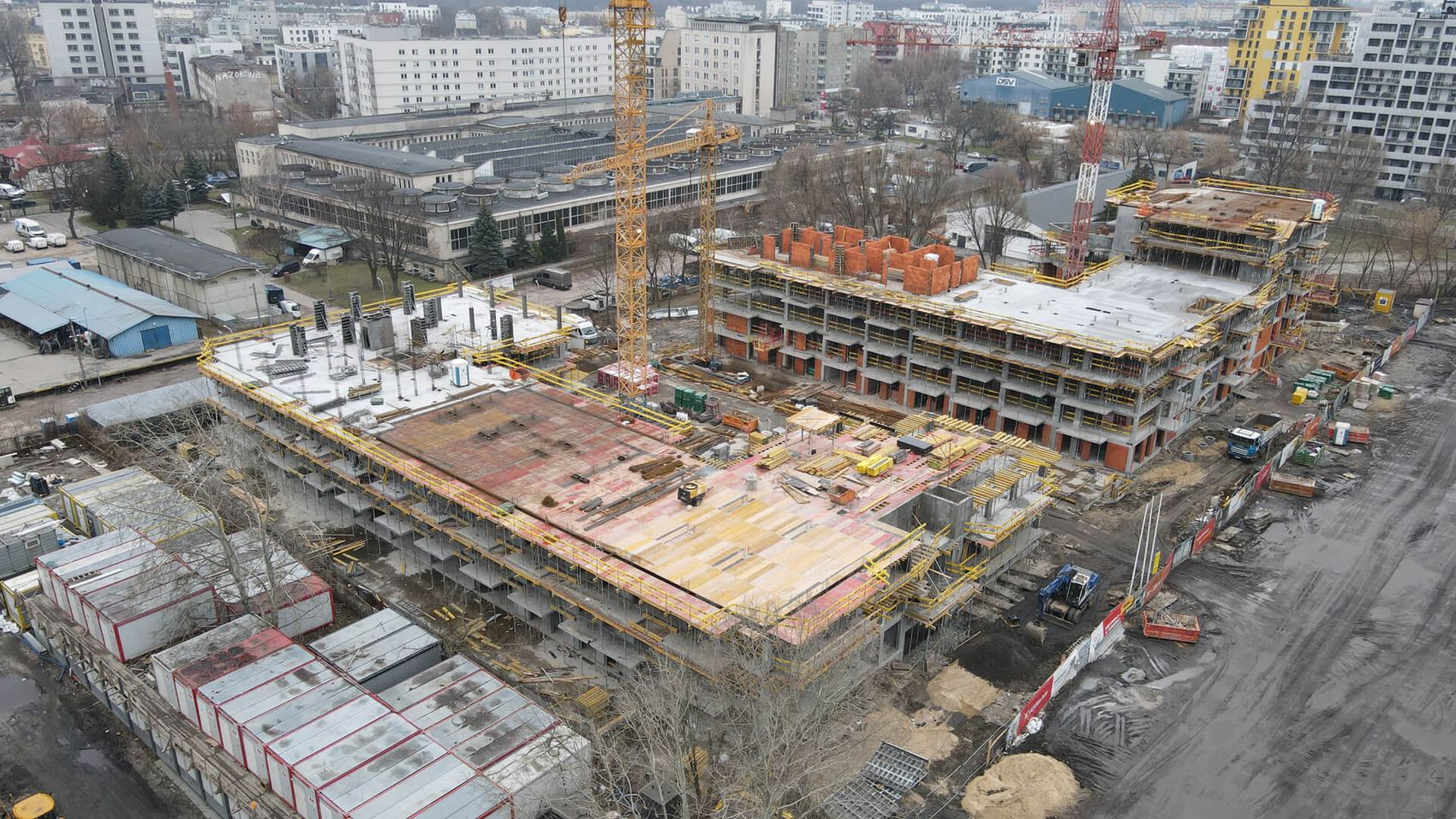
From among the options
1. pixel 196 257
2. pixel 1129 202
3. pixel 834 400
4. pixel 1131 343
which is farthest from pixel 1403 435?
→ pixel 196 257

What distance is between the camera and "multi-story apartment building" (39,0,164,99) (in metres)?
154

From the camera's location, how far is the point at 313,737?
28.1 meters

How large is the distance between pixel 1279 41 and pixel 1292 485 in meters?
114

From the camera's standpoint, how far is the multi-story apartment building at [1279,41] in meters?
132

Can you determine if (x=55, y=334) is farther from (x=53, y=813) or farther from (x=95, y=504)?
(x=53, y=813)

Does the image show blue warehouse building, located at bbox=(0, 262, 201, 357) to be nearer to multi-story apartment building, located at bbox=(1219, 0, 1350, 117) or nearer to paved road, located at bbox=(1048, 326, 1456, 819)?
paved road, located at bbox=(1048, 326, 1456, 819)

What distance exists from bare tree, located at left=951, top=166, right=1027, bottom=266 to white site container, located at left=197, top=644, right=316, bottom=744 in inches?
2386

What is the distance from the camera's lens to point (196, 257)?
6944 centimetres

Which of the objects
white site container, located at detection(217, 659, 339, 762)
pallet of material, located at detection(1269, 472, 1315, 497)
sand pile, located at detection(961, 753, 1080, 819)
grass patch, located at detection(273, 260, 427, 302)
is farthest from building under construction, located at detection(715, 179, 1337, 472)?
white site container, located at detection(217, 659, 339, 762)

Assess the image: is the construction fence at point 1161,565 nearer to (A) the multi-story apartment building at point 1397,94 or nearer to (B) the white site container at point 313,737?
(B) the white site container at point 313,737

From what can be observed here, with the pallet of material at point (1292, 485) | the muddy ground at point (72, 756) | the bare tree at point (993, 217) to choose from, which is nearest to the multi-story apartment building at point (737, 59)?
the bare tree at point (993, 217)

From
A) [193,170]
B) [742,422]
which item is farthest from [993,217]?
[193,170]

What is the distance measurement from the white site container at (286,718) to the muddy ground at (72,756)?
3.14 m

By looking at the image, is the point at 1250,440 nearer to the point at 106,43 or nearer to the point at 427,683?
the point at 427,683
